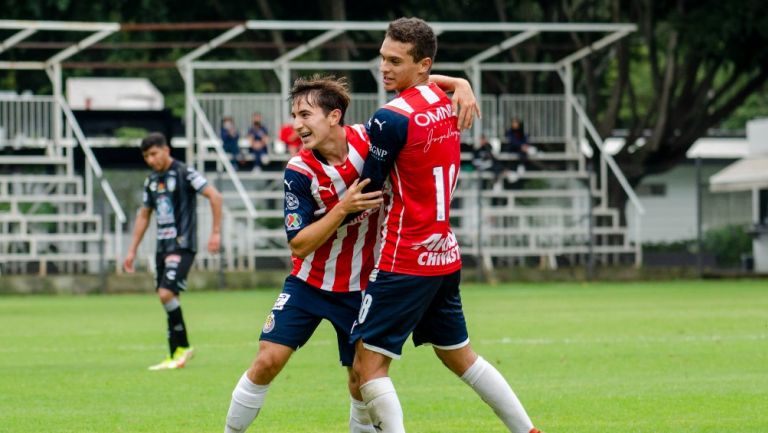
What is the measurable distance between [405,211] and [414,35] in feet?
2.70

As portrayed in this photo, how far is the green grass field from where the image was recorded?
9.12m

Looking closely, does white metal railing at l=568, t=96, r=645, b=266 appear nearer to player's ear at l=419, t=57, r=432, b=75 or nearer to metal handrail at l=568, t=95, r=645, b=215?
metal handrail at l=568, t=95, r=645, b=215

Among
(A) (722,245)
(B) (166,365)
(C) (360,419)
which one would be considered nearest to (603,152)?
(A) (722,245)

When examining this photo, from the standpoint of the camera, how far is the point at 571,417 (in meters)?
9.11

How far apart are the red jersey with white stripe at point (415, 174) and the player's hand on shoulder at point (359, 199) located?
0.06m

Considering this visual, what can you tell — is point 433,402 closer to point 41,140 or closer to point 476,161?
point 476,161

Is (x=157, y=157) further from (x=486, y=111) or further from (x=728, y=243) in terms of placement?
(x=728, y=243)

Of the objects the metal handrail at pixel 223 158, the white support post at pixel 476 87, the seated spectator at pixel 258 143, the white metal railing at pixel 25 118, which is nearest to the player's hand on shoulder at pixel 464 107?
the metal handrail at pixel 223 158

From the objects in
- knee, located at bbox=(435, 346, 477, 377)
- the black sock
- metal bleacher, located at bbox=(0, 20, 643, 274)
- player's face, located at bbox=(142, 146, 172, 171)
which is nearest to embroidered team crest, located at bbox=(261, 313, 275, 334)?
knee, located at bbox=(435, 346, 477, 377)

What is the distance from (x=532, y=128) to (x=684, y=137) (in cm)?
373

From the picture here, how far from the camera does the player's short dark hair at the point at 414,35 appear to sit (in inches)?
267

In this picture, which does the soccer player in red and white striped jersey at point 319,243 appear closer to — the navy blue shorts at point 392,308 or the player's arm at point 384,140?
the player's arm at point 384,140

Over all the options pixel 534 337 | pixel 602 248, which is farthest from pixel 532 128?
pixel 534 337

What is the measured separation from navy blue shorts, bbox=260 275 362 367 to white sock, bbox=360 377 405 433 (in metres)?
0.58
